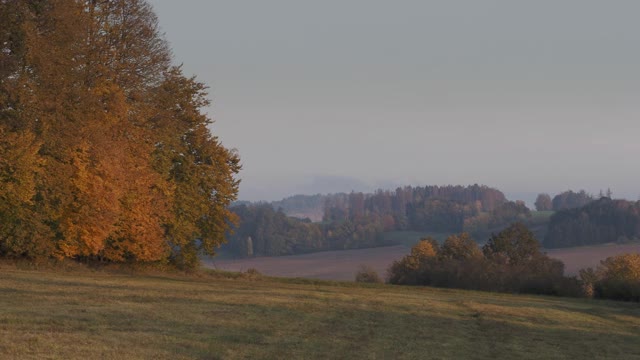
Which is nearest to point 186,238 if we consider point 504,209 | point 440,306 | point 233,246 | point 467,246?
point 440,306

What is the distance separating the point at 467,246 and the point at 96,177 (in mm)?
43936

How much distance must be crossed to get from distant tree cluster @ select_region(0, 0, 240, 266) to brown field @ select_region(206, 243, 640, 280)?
1421 inches

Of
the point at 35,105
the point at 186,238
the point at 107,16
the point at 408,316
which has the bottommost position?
the point at 408,316

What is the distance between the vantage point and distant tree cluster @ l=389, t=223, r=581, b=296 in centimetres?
5497

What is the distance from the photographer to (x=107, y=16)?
1810 inches

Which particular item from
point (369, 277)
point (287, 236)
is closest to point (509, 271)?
point (369, 277)

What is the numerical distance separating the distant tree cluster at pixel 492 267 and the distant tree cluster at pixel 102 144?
2081cm

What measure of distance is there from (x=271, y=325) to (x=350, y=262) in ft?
320

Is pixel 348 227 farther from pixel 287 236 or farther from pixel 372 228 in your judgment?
pixel 287 236

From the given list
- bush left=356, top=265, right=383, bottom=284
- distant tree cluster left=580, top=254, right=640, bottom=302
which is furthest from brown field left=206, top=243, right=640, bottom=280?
distant tree cluster left=580, top=254, right=640, bottom=302

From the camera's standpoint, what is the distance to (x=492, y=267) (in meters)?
59.6

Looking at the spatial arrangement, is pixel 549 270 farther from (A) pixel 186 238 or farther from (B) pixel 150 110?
(B) pixel 150 110

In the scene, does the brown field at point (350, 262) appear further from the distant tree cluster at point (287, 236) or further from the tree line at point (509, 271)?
the distant tree cluster at point (287, 236)

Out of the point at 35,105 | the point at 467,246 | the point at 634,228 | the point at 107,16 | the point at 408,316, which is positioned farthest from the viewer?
the point at 634,228
